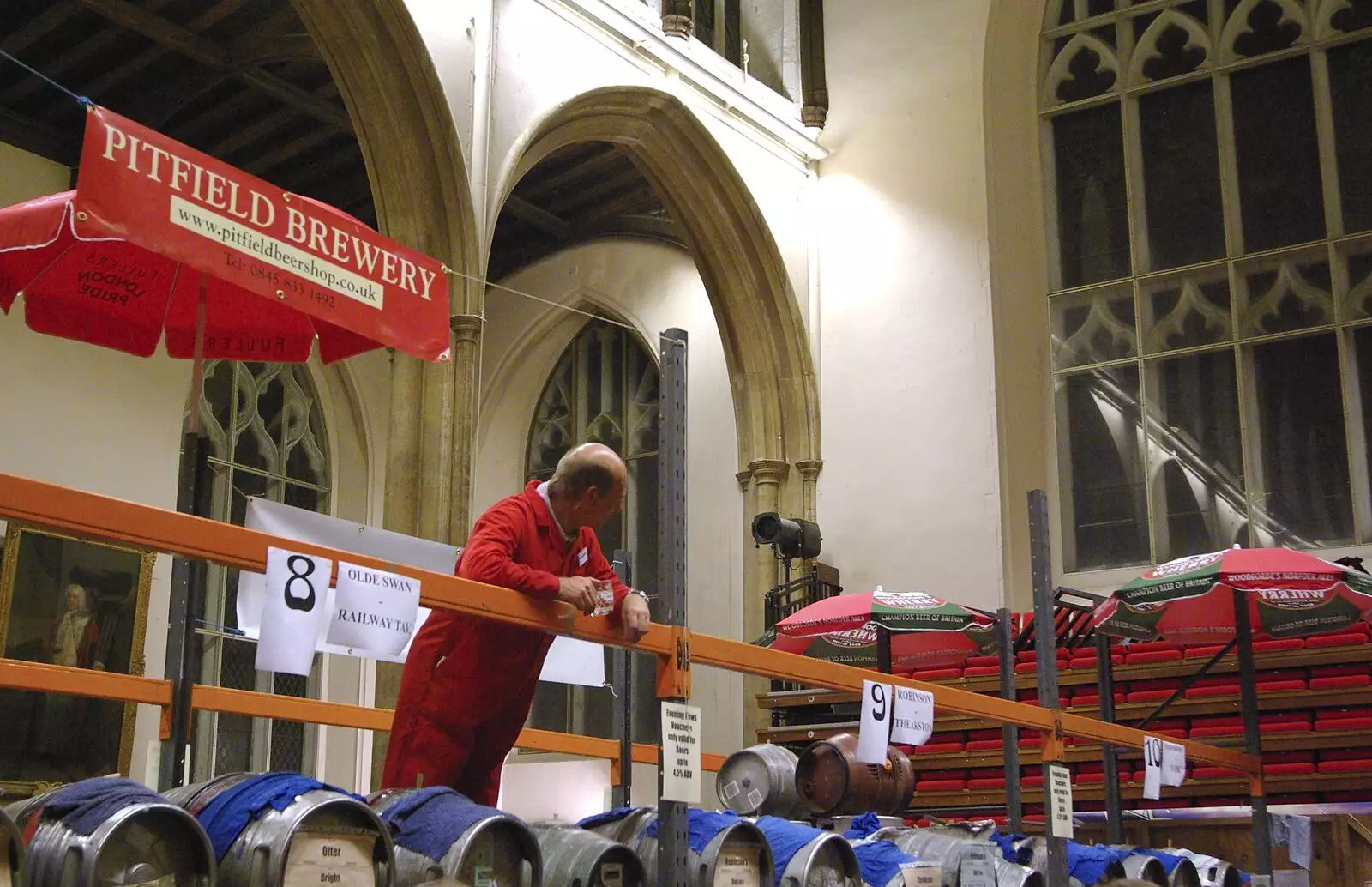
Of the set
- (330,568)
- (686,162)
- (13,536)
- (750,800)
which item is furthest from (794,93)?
(330,568)

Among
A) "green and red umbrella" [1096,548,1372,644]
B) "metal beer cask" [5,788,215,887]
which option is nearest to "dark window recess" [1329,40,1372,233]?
"green and red umbrella" [1096,548,1372,644]

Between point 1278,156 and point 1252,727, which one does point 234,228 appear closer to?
point 1252,727

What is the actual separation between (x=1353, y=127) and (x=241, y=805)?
11.8m

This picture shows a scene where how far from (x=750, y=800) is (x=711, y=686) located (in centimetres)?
794

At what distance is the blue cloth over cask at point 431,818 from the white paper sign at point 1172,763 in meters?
3.68

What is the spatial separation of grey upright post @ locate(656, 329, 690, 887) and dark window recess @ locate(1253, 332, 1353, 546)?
30.2ft

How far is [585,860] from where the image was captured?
11.5 ft

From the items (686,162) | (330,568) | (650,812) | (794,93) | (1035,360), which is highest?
(794,93)

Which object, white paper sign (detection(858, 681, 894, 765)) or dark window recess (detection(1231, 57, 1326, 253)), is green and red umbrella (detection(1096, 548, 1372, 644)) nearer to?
white paper sign (detection(858, 681, 894, 765))

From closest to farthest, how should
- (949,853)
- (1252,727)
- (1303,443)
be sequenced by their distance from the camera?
(949,853), (1252,727), (1303,443)

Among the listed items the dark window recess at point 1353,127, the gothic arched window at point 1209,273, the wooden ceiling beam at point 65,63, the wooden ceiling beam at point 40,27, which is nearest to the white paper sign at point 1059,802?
the gothic arched window at point 1209,273

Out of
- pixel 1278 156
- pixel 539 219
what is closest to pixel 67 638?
pixel 539 219

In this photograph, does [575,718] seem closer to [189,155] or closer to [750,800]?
[750,800]

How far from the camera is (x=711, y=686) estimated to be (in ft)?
44.9
